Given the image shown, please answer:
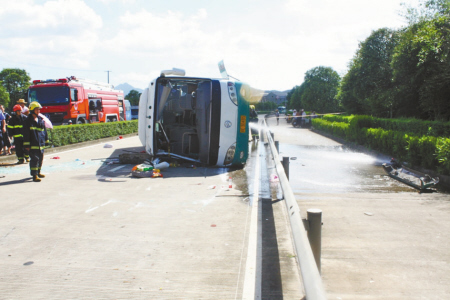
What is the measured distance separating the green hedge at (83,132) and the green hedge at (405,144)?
12.7 m

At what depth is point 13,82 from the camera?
341ft

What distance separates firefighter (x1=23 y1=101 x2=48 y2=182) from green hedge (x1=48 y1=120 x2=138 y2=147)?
260 inches

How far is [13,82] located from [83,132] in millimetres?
98509

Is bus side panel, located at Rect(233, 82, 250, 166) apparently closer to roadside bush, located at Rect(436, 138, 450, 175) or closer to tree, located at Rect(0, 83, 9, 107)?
roadside bush, located at Rect(436, 138, 450, 175)

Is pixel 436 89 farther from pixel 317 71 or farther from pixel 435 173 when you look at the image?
pixel 317 71

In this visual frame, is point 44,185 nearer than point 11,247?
No

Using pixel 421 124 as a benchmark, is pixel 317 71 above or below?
above

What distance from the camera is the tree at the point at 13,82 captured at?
101875 mm

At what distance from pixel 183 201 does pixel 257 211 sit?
1.50m

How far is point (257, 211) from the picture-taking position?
6.44 metres

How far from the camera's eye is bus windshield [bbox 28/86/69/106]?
2162 cm

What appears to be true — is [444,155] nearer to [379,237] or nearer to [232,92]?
[379,237]

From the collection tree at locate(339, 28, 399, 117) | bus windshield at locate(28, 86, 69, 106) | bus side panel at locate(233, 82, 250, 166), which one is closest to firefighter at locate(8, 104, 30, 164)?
bus side panel at locate(233, 82, 250, 166)

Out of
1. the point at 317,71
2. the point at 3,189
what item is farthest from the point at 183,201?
the point at 317,71
